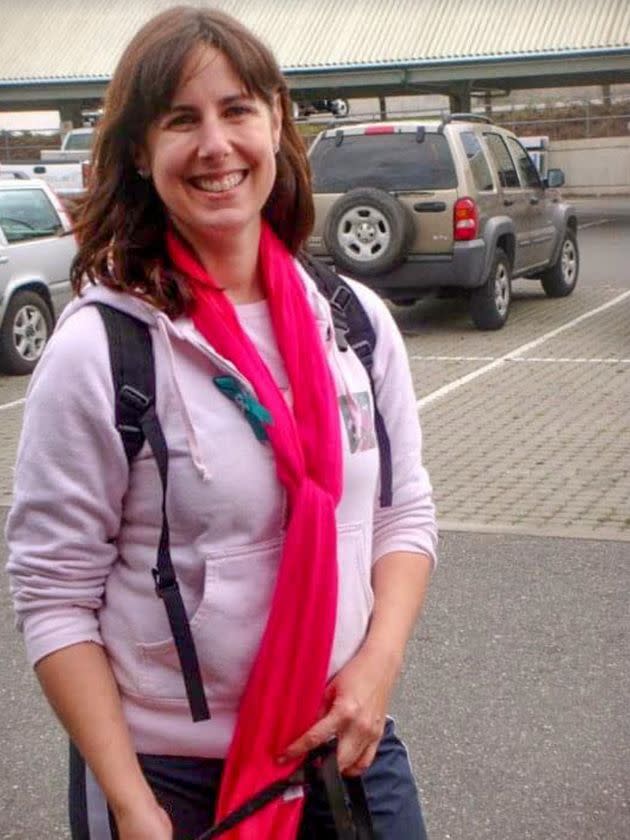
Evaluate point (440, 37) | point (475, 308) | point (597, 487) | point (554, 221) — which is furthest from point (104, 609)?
point (440, 37)

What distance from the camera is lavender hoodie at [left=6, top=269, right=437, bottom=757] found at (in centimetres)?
198

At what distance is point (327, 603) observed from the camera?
2.01 meters

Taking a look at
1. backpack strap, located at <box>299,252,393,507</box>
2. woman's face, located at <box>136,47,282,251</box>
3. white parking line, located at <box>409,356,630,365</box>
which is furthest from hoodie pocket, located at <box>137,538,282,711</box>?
white parking line, located at <box>409,356,630,365</box>

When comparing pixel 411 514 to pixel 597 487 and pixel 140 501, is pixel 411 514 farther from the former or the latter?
pixel 597 487

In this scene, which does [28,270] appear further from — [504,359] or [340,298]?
[340,298]

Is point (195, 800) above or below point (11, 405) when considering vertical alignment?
above

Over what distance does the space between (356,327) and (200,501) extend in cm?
45

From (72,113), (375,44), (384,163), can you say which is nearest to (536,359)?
(384,163)

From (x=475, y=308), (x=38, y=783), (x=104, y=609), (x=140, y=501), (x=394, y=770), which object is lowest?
(x=475, y=308)

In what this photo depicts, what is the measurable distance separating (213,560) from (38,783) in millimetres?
2689

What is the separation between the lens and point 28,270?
12680mm

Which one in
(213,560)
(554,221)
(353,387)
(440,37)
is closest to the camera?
(213,560)

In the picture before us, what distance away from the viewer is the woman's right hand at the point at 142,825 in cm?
197

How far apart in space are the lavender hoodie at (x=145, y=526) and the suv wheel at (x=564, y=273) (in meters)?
15.2
